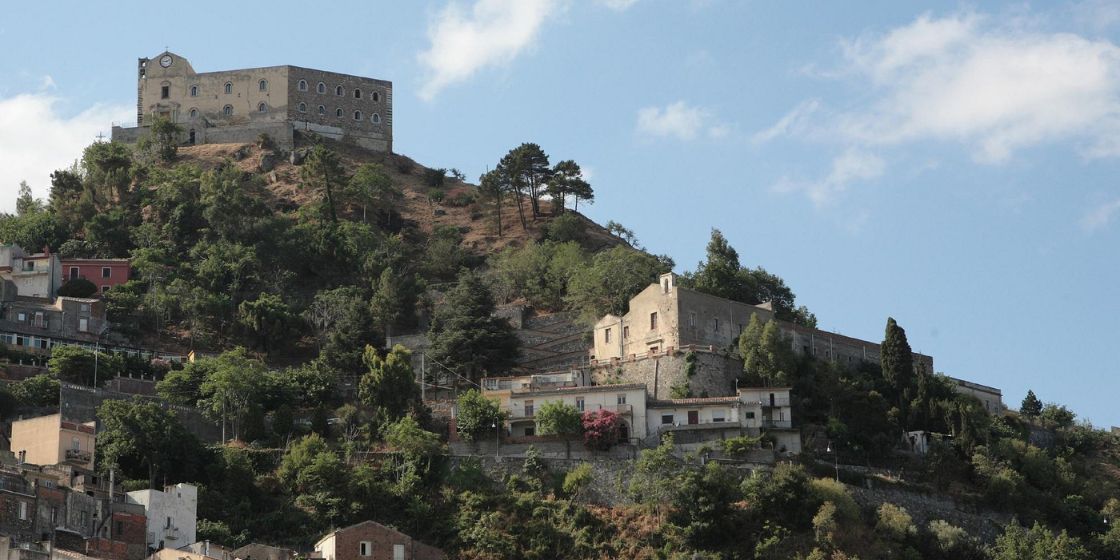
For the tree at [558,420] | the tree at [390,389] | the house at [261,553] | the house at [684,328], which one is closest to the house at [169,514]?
the house at [261,553]

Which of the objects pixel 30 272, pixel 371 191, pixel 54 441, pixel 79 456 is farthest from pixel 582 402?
pixel 371 191

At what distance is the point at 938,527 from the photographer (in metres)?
62.8

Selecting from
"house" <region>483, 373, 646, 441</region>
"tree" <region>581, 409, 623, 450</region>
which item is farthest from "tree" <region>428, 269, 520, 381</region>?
"tree" <region>581, 409, 623, 450</region>

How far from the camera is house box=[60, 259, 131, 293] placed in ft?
264

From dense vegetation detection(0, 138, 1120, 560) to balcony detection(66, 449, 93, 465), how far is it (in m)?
0.49

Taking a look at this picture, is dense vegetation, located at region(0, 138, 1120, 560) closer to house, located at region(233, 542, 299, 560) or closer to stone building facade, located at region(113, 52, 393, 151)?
house, located at region(233, 542, 299, 560)

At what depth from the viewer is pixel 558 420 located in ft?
217

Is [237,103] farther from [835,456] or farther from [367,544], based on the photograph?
[367,544]

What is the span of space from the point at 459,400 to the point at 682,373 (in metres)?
8.62

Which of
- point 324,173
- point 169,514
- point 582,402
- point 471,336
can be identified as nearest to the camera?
point 169,514

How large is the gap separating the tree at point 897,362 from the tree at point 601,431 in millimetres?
11815

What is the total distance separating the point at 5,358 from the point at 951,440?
114 feet

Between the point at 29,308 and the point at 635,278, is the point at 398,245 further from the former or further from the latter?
the point at 29,308

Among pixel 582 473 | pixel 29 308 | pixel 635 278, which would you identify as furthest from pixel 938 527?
pixel 29 308
